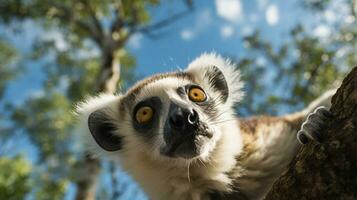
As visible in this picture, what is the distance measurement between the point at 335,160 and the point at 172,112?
2.03m

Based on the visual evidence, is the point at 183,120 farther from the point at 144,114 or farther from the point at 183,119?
the point at 144,114

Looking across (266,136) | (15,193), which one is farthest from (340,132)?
(15,193)

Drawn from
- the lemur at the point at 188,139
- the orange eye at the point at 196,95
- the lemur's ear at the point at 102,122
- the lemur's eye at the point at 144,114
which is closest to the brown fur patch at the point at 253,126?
the lemur at the point at 188,139

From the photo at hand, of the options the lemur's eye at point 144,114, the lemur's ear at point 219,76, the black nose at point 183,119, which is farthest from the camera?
the lemur's ear at point 219,76

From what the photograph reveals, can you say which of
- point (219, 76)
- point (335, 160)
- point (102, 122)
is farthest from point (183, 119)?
point (335, 160)

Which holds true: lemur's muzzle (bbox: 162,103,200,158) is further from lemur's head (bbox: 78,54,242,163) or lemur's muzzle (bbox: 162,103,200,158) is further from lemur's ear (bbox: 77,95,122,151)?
Answer: lemur's ear (bbox: 77,95,122,151)

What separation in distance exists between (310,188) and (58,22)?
16451 mm

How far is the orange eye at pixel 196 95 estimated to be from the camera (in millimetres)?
4691

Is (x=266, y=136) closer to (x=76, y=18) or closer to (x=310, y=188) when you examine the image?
(x=310, y=188)

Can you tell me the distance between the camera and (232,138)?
4520 mm

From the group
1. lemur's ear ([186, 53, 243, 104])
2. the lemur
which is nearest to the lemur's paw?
the lemur

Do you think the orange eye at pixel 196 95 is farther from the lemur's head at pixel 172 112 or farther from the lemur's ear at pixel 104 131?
the lemur's ear at pixel 104 131

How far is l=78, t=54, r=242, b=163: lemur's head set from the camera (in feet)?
13.4

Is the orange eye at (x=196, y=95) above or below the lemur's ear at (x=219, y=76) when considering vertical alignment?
below
